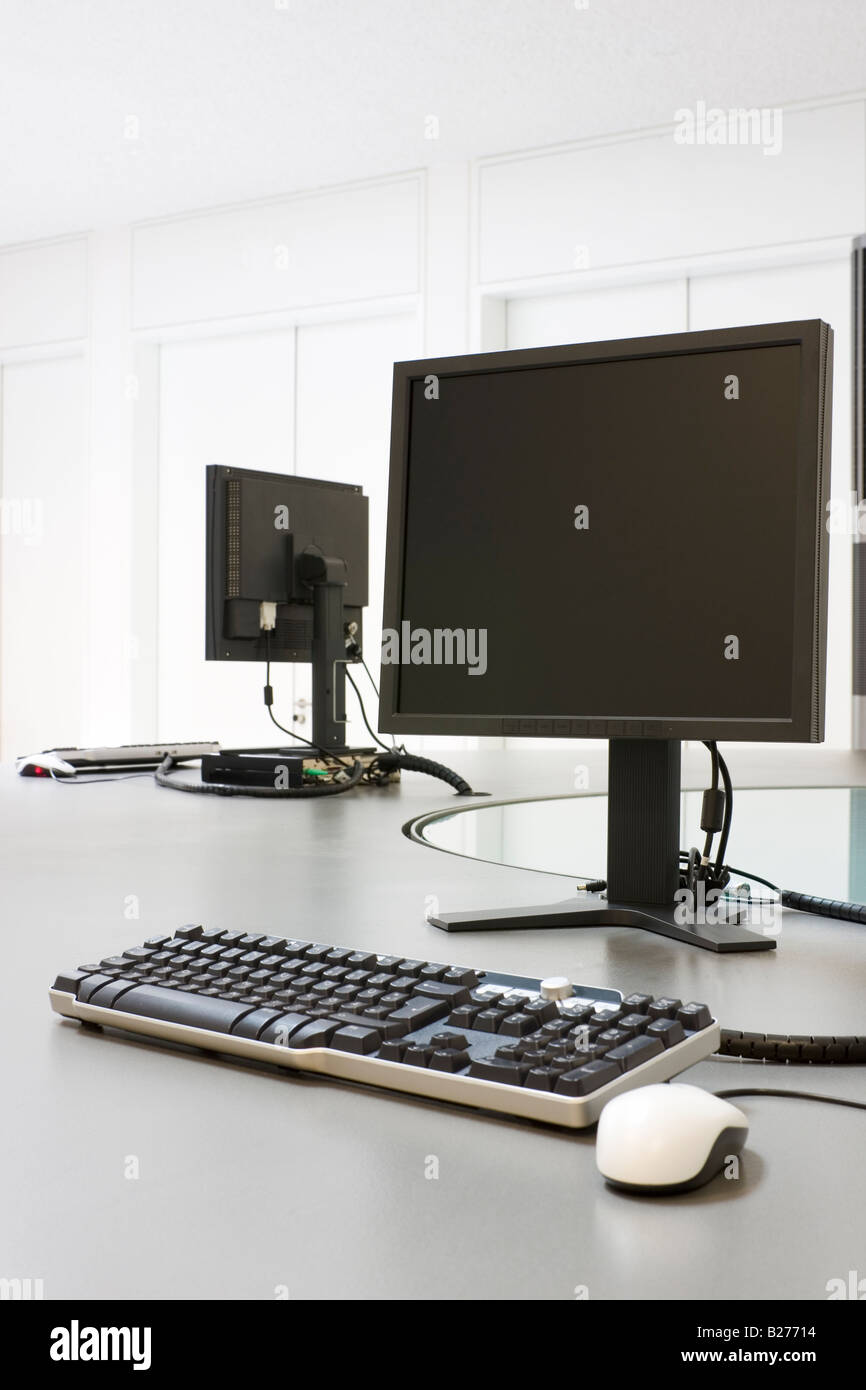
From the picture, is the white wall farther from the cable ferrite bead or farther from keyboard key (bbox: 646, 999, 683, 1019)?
keyboard key (bbox: 646, 999, 683, 1019)

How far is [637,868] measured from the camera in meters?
1.05

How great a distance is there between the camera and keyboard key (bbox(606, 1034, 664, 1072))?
60 centimetres

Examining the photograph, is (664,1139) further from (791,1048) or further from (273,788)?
(273,788)

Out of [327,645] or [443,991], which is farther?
[327,645]

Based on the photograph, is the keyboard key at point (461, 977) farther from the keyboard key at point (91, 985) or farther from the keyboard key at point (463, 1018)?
the keyboard key at point (91, 985)

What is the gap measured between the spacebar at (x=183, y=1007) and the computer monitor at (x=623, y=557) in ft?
1.05

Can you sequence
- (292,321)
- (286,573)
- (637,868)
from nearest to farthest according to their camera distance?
(637,868), (286,573), (292,321)

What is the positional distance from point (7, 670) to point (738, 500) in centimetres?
560

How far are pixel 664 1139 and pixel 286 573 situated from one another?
6.16 ft

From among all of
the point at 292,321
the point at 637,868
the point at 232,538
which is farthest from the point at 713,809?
the point at 292,321

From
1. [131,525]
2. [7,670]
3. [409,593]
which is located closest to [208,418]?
[131,525]

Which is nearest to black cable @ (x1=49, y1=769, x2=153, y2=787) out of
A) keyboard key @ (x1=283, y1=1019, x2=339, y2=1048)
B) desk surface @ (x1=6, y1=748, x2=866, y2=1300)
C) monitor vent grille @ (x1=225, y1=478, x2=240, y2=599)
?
monitor vent grille @ (x1=225, y1=478, x2=240, y2=599)

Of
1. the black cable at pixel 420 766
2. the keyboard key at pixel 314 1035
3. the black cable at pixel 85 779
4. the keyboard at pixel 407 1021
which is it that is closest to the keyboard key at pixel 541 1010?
the keyboard at pixel 407 1021

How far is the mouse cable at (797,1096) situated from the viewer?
2.03 ft
